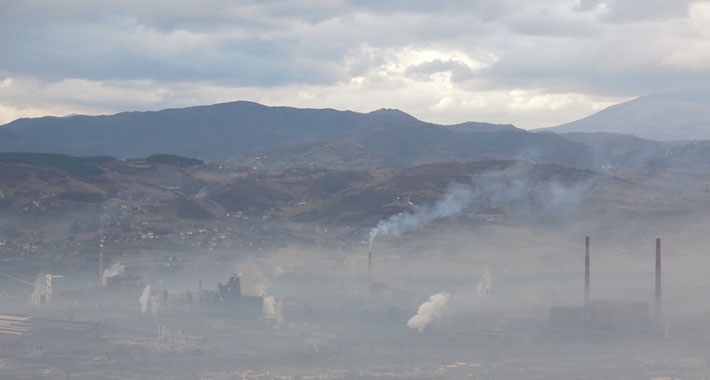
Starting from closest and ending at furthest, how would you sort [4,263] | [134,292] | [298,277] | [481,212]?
[134,292], [298,277], [4,263], [481,212]

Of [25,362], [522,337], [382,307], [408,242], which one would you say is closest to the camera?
[25,362]

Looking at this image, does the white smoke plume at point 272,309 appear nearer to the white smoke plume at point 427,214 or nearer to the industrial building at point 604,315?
the industrial building at point 604,315

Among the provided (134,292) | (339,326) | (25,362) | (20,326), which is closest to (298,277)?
(134,292)

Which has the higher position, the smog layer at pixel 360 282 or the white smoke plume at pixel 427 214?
the white smoke plume at pixel 427 214

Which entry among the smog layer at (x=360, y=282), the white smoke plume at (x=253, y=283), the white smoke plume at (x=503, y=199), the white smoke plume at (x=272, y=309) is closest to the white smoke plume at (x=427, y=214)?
the white smoke plume at (x=503, y=199)

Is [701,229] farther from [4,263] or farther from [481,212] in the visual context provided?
[4,263]
